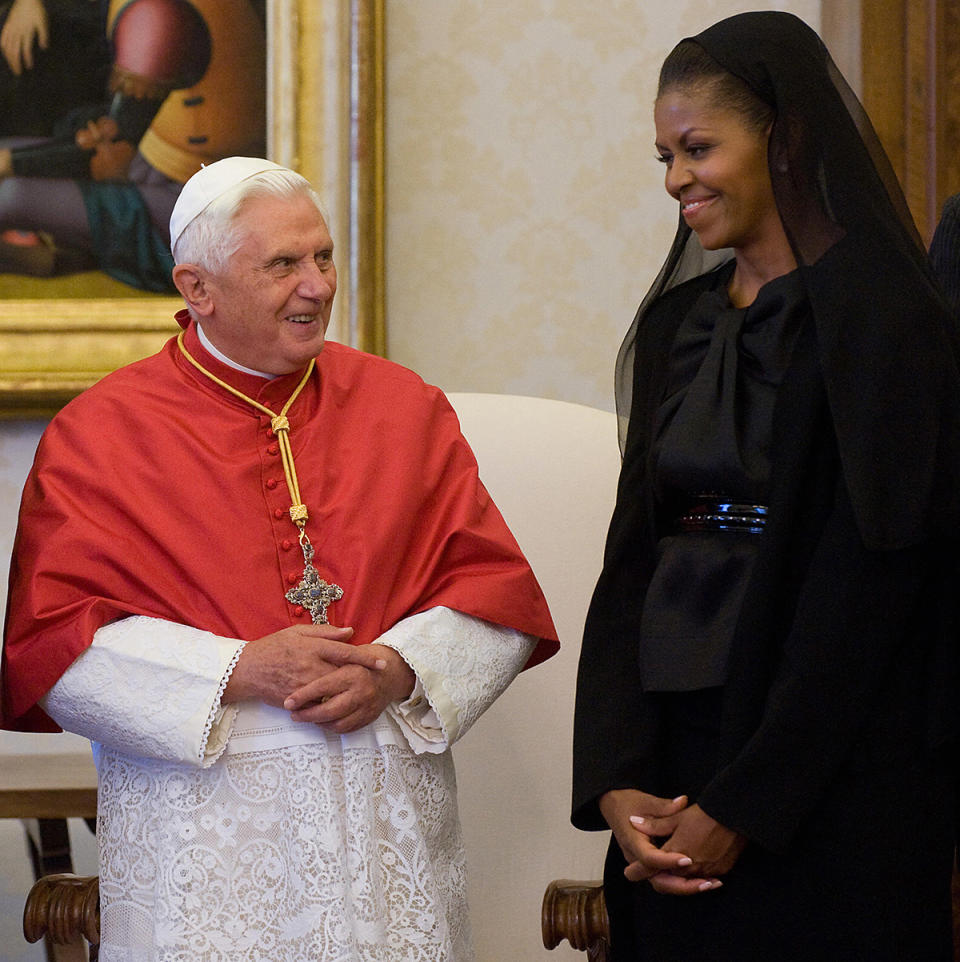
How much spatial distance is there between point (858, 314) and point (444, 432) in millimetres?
930

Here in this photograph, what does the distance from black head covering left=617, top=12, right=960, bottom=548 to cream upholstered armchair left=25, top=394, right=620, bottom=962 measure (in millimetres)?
1224

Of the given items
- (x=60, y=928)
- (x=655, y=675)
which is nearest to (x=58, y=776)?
(x=60, y=928)

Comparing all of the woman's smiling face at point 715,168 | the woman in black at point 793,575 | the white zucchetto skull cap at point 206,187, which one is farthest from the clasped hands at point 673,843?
the white zucchetto skull cap at point 206,187

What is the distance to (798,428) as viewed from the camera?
5.99 feet

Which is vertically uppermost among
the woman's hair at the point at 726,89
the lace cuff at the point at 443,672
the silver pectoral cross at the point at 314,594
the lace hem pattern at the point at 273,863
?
the woman's hair at the point at 726,89

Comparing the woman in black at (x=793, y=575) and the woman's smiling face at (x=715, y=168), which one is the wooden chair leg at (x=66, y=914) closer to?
the woman in black at (x=793, y=575)

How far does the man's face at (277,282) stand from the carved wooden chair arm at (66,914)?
0.95 metres

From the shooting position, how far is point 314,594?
2.24 m

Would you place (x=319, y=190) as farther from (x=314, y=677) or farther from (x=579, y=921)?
(x=579, y=921)

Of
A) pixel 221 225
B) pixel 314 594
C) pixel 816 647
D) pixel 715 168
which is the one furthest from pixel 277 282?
pixel 816 647

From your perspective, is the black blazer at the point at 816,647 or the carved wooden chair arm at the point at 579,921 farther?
the carved wooden chair arm at the point at 579,921

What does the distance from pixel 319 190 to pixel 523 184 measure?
54 cm

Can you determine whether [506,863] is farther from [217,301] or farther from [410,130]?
[410,130]

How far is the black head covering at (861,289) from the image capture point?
176 centimetres
